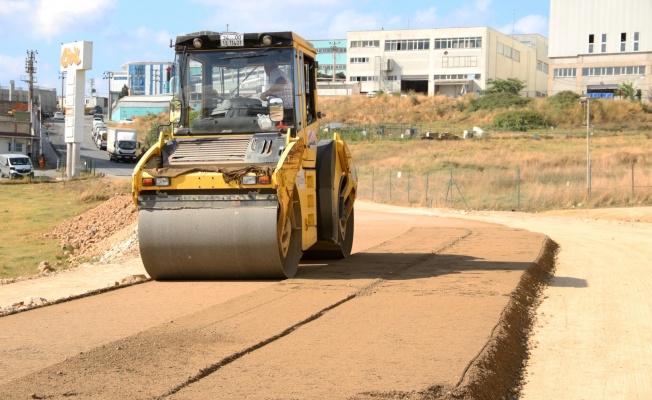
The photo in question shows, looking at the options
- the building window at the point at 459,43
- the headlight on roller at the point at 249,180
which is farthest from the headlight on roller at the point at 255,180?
the building window at the point at 459,43

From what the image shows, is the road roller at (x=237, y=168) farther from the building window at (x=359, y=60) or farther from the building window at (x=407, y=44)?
the building window at (x=359, y=60)

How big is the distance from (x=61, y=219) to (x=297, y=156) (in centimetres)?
2742

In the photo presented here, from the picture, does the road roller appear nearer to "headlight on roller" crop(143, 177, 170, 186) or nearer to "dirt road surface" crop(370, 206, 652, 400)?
"headlight on roller" crop(143, 177, 170, 186)

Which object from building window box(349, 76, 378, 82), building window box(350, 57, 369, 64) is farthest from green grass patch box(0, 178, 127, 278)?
building window box(349, 76, 378, 82)

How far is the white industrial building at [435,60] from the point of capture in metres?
105

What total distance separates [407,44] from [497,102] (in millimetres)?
20830

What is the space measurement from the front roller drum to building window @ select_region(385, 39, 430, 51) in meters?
97.7

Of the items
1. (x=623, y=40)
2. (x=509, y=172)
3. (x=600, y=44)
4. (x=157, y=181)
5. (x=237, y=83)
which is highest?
(x=623, y=40)

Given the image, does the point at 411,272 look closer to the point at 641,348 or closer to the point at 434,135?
the point at 641,348

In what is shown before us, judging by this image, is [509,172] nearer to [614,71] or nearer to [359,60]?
[614,71]

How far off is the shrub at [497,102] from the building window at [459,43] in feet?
35.9

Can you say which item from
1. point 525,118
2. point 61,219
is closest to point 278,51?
point 61,219

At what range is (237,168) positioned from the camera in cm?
1266

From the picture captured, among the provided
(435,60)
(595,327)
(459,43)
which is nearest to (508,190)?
(595,327)
